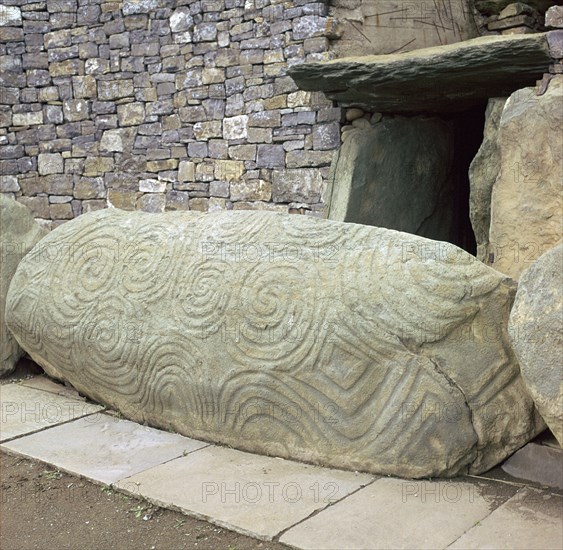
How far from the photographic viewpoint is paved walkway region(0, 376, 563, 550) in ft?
8.24

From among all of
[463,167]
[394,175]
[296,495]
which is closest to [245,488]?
[296,495]

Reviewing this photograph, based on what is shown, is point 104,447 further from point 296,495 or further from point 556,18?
point 556,18

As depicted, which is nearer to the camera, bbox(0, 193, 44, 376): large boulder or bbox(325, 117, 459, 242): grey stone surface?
bbox(0, 193, 44, 376): large boulder

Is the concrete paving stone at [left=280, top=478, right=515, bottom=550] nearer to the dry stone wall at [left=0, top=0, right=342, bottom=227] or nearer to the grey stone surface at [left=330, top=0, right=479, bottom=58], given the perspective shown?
the dry stone wall at [left=0, top=0, right=342, bottom=227]

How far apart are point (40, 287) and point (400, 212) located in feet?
11.4

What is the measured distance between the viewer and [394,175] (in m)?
6.60

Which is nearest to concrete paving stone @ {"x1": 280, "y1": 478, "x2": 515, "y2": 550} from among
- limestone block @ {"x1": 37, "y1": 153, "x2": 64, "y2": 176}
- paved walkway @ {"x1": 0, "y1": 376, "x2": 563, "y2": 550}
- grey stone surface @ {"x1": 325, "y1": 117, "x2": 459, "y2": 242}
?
paved walkway @ {"x1": 0, "y1": 376, "x2": 563, "y2": 550}

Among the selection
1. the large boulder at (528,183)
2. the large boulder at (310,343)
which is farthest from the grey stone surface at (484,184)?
the large boulder at (310,343)

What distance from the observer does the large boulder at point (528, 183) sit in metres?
4.50

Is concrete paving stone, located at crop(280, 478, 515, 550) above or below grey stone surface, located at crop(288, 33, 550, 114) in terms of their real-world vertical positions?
below

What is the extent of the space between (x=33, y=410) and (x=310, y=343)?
1.66 metres

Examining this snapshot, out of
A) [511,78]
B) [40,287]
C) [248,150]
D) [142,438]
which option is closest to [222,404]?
[142,438]

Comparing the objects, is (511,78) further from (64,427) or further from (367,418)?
Result: (64,427)

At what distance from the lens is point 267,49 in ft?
23.8
